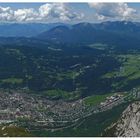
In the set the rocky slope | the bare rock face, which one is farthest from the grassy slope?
A: the rocky slope

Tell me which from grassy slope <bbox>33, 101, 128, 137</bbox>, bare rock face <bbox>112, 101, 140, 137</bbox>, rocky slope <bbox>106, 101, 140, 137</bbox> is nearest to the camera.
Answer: bare rock face <bbox>112, 101, 140, 137</bbox>

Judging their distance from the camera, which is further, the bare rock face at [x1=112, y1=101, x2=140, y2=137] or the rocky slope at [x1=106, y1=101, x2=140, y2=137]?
the rocky slope at [x1=106, y1=101, x2=140, y2=137]

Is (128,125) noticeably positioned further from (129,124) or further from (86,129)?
(86,129)

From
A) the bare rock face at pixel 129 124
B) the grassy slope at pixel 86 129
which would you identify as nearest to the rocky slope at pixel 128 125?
the bare rock face at pixel 129 124

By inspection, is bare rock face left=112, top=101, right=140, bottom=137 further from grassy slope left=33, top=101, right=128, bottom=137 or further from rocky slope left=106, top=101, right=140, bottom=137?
grassy slope left=33, top=101, right=128, bottom=137

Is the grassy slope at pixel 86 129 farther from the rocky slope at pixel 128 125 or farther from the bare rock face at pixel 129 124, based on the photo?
the rocky slope at pixel 128 125

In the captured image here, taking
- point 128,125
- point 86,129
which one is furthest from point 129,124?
point 86,129

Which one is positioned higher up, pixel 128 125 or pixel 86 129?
pixel 128 125

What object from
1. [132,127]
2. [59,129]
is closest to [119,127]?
[132,127]

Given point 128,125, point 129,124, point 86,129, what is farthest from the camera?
point 86,129
